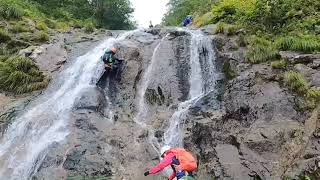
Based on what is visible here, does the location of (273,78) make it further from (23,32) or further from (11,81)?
(23,32)

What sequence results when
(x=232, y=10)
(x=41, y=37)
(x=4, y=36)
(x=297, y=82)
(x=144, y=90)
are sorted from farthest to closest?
(x=232, y=10) < (x=41, y=37) < (x=4, y=36) < (x=144, y=90) < (x=297, y=82)

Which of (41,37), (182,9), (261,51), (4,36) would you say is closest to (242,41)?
(261,51)

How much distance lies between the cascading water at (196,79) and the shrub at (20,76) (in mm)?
5059

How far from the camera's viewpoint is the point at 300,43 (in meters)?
13.5

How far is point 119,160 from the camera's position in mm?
11148

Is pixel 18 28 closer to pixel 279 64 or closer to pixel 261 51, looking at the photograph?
pixel 261 51

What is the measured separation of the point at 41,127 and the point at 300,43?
8.13 meters

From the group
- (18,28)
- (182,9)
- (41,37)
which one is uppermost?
(18,28)

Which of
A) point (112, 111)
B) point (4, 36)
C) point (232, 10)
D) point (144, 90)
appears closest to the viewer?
point (112, 111)

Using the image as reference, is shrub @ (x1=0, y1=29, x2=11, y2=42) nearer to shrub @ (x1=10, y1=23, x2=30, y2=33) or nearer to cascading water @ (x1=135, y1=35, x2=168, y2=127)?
shrub @ (x1=10, y1=23, x2=30, y2=33)

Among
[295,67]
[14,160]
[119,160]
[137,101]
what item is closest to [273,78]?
[295,67]

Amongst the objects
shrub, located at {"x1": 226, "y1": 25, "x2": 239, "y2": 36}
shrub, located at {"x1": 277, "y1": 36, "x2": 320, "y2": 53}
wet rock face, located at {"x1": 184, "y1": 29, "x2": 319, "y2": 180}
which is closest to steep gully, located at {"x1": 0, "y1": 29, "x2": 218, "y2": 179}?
wet rock face, located at {"x1": 184, "y1": 29, "x2": 319, "y2": 180}

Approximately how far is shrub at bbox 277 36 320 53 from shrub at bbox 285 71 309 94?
1.66 m

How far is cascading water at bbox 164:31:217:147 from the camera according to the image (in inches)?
465
